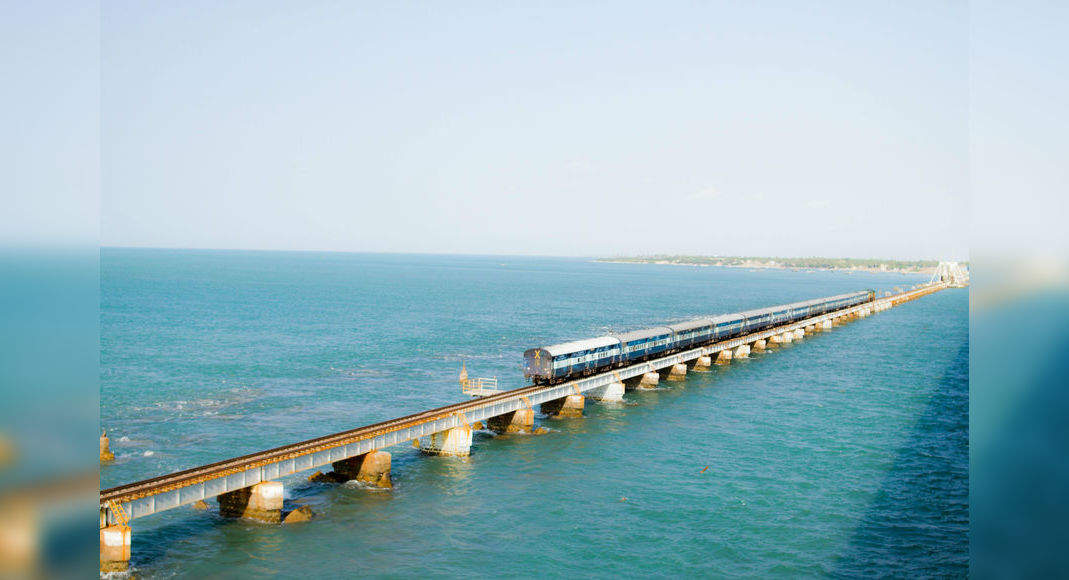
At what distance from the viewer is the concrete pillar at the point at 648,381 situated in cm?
7512

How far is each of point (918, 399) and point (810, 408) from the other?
43.0 ft

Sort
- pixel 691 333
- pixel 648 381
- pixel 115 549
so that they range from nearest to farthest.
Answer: pixel 115 549 < pixel 648 381 < pixel 691 333

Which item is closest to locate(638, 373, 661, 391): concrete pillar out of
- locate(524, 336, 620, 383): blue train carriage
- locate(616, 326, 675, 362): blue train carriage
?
locate(616, 326, 675, 362): blue train carriage

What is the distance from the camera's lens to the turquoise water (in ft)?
111

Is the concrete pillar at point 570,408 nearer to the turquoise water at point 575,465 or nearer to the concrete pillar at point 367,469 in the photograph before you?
the turquoise water at point 575,465

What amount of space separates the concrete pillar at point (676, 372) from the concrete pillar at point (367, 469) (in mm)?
45534

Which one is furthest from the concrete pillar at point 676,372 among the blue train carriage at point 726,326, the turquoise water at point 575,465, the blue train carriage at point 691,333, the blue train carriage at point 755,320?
the blue train carriage at point 755,320

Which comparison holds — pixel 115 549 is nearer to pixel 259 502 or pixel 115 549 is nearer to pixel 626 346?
pixel 259 502

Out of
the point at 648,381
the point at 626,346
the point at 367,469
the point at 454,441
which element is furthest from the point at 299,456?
the point at 648,381

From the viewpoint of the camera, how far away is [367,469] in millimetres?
42500

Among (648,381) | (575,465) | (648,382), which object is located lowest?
(575,465)

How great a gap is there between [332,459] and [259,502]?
16.3ft

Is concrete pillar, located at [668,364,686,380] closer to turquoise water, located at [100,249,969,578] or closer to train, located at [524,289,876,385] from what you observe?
train, located at [524,289,876,385]
